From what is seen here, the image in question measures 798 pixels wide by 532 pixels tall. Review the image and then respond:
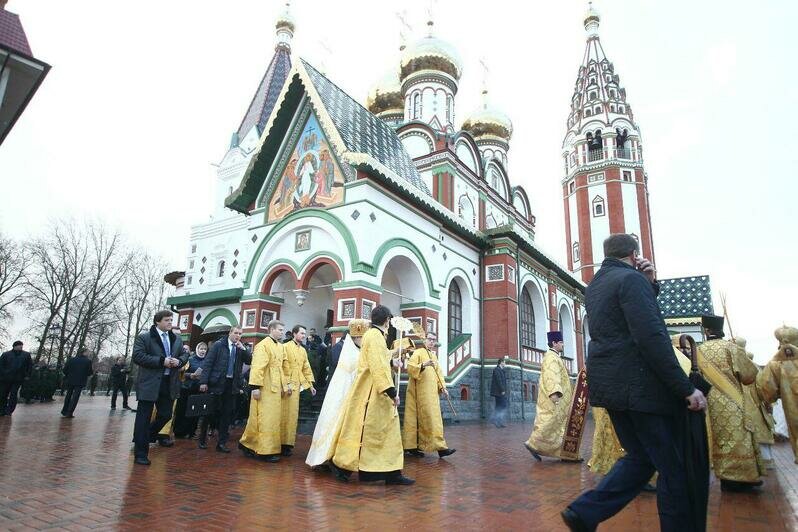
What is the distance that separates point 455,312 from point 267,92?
21.2m

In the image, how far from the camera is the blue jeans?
287cm

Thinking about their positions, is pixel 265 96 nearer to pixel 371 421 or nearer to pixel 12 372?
pixel 12 372

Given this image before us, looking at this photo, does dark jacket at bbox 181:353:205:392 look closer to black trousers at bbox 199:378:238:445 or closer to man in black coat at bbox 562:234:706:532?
black trousers at bbox 199:378:238:445

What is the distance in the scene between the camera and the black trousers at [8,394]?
1187 centimetres

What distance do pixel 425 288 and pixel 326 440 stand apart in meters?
8.88

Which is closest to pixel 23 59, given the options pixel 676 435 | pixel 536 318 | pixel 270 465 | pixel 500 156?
pixel 270 465

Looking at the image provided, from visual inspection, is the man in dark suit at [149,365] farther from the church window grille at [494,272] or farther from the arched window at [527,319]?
the arched window at [527,319]

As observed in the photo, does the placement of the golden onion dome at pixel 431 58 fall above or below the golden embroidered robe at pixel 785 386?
above

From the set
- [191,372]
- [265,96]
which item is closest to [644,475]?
Result: [191,372]

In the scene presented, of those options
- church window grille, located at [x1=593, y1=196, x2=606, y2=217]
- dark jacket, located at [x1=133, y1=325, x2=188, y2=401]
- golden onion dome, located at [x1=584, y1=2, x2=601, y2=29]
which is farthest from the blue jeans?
golden onion dome, located at [x1=584, y1=2, x2=601, y2=29]

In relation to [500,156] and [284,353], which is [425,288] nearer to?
[284,353]

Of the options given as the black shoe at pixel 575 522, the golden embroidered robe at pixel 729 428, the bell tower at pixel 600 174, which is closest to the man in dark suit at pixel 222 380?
the black shoe at pixel 575 522

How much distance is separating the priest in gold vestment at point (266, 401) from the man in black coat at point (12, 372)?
25.2ft

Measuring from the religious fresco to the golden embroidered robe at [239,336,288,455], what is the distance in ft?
21.6
